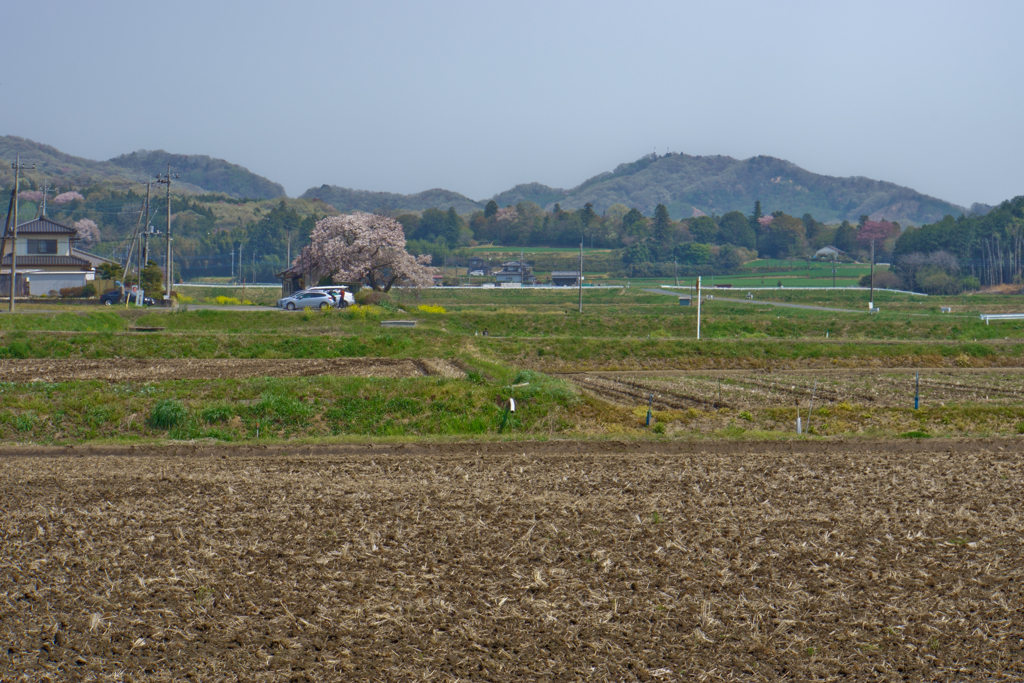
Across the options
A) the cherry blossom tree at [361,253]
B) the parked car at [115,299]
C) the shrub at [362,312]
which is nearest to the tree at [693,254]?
the cherry blossom tree at [361,253]

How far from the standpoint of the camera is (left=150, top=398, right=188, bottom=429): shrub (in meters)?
17.1

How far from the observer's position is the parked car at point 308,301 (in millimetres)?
44156

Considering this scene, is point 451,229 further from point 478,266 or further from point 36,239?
point 36,239

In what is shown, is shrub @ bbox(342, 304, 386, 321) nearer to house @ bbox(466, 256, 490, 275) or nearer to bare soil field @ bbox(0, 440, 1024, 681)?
bare soil field @ bbox(0, 440, 1024, 681)

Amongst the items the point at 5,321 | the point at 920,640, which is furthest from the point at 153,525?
the point at 5,321

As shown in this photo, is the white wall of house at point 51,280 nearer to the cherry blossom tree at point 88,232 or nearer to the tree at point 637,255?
the cherry blossom tree at point 88,232

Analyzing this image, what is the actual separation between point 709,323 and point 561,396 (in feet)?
75.2

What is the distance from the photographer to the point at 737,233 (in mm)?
161375

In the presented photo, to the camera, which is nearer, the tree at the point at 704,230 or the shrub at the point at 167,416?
the shrub at the point at 167,416

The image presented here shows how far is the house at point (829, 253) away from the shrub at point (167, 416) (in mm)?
143911

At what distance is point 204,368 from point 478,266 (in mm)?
107170

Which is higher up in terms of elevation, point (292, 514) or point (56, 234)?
point (56, 234)

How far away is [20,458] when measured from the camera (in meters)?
14.3

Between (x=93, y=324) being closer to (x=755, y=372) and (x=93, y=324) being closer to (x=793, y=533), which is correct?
(x=755, y=372)
